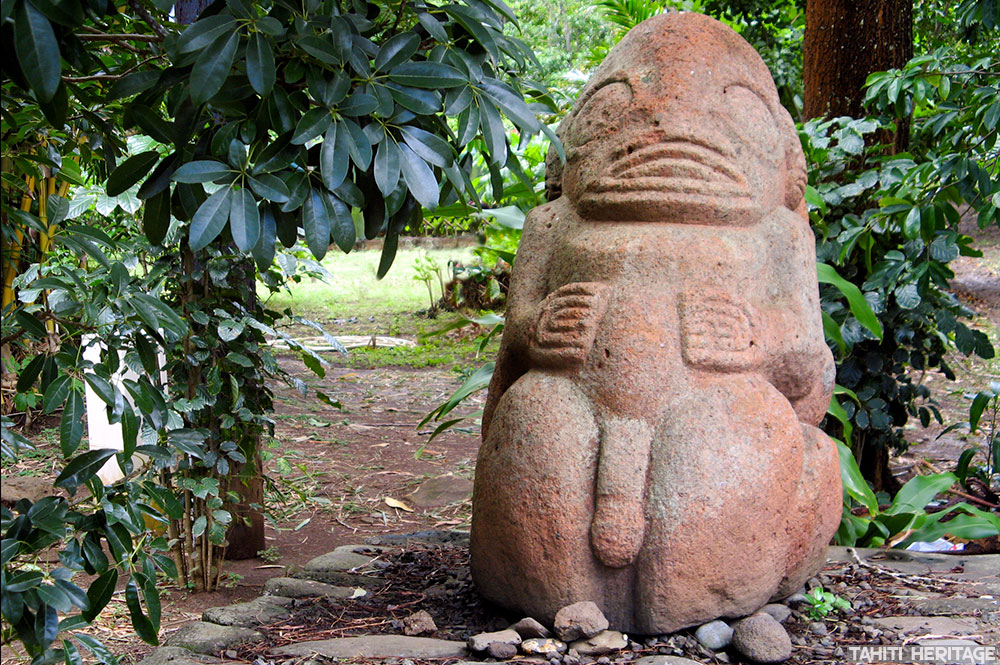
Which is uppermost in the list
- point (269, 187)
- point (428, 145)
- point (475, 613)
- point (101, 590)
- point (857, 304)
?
point (428, 145)

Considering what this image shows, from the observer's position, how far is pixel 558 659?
248 centimetres

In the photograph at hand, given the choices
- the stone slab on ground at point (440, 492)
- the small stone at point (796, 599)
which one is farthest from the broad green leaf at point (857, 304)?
the stone slab on ground at point (440, 492)

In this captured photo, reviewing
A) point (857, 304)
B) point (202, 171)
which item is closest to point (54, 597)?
point (202, 171)

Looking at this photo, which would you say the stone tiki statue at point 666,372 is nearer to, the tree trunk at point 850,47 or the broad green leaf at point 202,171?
the broad green leaf at point 202,171

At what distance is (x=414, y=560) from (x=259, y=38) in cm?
229

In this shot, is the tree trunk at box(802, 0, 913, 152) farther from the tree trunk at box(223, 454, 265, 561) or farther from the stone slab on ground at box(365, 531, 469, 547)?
the tree trunk at box(223, 454, 265, 561)

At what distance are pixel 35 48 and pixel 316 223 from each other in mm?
680

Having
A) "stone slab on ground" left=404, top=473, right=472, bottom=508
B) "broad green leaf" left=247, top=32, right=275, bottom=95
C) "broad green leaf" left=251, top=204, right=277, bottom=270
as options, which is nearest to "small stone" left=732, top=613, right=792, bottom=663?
"broad green leaf" left=251, top=204, right=277, bottom=270

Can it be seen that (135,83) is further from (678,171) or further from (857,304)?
(857,304)

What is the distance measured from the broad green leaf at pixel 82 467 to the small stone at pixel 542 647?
4.11 feet

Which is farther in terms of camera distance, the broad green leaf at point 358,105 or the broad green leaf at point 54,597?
the broad green leaf at point 358,105

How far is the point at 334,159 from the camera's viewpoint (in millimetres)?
1872

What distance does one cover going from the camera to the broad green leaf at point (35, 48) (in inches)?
55.9

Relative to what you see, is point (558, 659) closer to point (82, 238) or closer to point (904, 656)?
point (904, 656)
